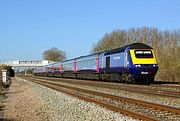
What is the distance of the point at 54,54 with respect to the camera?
6319 inches

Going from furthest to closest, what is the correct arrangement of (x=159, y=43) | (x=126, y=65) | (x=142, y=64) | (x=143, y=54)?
1. (x=159, y=43)
2. (x=126, y=65)
3. (x=143, y=54)
4. (x=142, y=64)

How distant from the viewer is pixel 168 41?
6888cm

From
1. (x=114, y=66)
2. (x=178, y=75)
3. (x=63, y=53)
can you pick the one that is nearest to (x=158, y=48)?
(x=178, y=75)

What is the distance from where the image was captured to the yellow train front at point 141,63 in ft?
92.9

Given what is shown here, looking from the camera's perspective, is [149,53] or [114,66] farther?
[114,66]

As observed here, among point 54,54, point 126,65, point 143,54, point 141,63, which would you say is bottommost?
point 126,65

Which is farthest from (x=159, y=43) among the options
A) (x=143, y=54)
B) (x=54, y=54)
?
(x=54, y=54)

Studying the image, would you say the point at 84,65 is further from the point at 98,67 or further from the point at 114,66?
the point at 114,66

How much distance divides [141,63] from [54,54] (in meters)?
133

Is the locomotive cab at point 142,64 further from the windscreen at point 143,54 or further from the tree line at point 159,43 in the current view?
the tree line at point 159,43

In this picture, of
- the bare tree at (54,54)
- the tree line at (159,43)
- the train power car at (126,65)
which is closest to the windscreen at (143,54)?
the train power car at (126,65)

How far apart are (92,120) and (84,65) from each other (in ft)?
118

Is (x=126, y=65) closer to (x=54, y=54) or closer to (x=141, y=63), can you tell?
(x=141, y=63)

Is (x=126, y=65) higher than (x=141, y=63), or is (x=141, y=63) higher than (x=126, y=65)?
(x=141, y=63)
